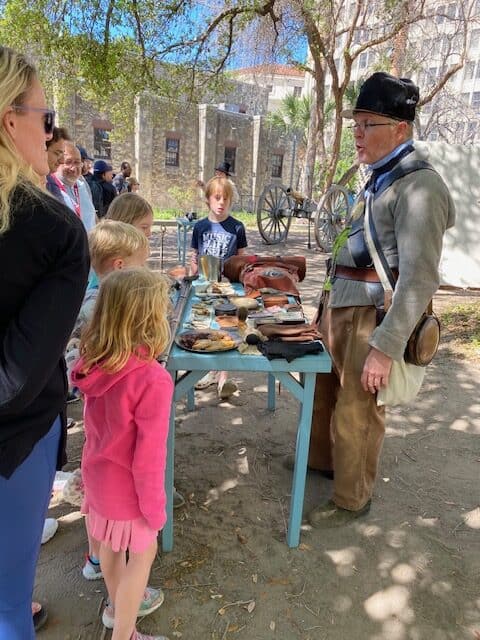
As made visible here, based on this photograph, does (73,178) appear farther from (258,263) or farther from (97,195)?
(97,195)

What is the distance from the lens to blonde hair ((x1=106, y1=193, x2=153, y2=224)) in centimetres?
245

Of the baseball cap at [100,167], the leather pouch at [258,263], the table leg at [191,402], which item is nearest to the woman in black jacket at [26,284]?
the leather pouch at [258,263]

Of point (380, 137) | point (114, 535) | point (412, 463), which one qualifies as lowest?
point (412, 463)

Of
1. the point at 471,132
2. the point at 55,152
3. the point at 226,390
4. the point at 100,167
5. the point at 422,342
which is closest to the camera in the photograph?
the point at 422,342

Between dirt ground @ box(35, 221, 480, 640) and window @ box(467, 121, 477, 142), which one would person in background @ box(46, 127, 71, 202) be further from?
window @ box(467, 121, 477, 142)

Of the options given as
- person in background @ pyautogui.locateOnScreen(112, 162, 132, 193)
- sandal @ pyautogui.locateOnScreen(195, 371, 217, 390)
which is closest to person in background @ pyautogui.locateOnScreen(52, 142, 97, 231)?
sandal @ pyautogui.locateOnScreen(195, 371, 217, 390)

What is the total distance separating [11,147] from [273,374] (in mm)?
1372

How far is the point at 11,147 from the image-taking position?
0.96m

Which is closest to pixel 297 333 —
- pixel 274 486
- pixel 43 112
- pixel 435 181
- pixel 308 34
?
pixel 435 181

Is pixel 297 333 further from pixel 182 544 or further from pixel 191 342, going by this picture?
pixel 182 544

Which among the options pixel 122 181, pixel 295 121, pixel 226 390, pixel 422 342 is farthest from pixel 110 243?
pixel 295 121

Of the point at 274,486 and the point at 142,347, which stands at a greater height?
the point at 142,347

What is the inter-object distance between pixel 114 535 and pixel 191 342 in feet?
2.59

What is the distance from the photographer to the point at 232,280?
11.0 feet
